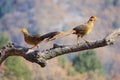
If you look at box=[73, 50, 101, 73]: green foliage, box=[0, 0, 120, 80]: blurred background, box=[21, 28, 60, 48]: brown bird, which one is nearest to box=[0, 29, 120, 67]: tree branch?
box=[21, 28, 60, 48]: brown bird

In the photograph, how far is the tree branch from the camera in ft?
27.7

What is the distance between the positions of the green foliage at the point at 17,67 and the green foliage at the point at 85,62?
84.4ft

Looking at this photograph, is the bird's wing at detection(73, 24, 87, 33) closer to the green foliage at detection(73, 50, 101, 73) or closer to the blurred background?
the green foliage at detection(73, 50, 101, 73)

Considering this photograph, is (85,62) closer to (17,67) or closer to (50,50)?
(17,67)

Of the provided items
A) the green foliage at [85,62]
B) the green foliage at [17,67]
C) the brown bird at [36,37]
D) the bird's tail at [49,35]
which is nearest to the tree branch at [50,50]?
the brown bird at [36,37]

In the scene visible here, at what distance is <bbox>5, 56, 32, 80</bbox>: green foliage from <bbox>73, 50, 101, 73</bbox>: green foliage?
25.7m

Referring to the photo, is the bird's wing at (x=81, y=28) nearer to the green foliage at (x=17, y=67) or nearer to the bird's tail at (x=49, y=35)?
the bird's tail at (x=49, y=35)

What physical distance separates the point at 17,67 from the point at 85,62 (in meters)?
30.5

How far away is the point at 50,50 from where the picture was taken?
28.3 ft

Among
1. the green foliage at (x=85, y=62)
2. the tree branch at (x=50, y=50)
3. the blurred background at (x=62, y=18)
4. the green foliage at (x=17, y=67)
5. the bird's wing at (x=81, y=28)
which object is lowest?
the tree branch at (x=50, y=50)

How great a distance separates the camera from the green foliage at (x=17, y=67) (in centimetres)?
4125

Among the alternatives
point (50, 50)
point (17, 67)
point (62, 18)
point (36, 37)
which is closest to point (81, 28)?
point (50, 50)

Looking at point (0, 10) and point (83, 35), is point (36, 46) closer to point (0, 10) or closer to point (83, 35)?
point (83, 35)

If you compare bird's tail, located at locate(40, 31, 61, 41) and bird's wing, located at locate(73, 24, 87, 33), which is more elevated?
bird's wing, located at locate(73, 24, 87, 33)
